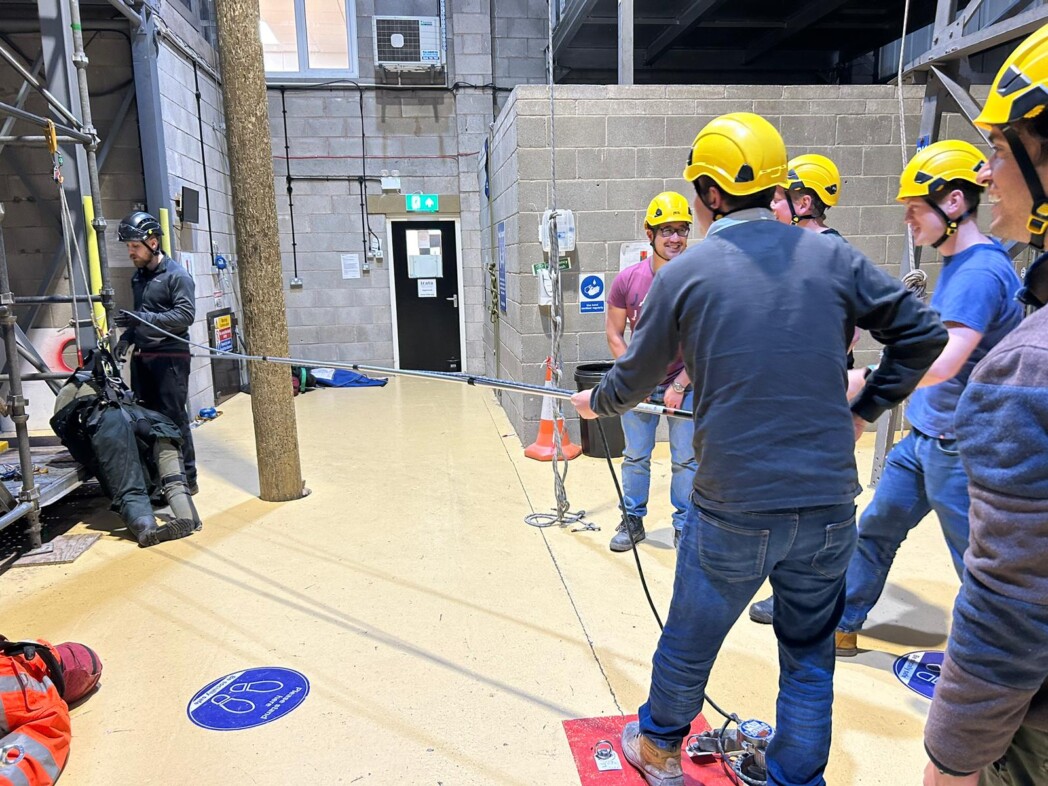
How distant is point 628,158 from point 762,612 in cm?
339

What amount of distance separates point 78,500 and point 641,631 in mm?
3721

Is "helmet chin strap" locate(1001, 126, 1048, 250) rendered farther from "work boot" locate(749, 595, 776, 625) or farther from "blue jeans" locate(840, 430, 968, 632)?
"work boot" locate(749, 595, 776, 625)

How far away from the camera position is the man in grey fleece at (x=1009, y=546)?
2.52 ft

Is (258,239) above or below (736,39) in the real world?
below

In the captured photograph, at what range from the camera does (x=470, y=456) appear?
16.9ft

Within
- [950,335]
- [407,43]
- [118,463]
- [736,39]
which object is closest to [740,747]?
[950,335]

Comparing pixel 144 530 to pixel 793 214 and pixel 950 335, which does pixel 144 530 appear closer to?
pixel 793 214

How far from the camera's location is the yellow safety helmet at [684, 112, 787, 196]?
1510mm

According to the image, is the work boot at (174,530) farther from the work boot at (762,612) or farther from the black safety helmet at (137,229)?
the work boot at (762,612)

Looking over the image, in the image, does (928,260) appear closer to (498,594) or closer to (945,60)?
(945,60)

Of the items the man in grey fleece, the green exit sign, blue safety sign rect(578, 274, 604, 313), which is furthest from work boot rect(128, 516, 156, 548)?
the green exit sign

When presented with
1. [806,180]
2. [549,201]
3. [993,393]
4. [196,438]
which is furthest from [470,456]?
[993,393]

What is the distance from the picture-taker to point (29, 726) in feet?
6.49

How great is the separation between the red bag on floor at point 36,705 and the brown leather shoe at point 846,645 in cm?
250
